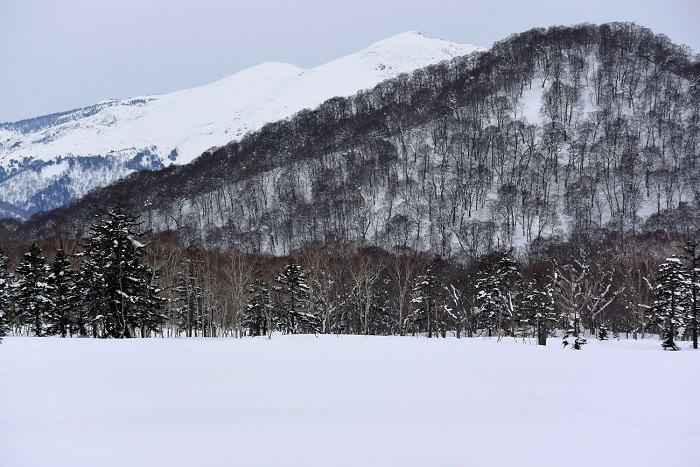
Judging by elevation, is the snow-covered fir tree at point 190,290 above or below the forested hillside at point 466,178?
below

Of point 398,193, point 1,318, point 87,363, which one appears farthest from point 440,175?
point 87,363

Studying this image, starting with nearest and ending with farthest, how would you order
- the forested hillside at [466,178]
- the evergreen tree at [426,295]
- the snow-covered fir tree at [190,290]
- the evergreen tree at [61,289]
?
1. the evergreen tree at [61,289]
2. the evergreen tree at [426,295]
3. the snow-covered fir tree at [190,290]
4. the forested hillside at [466,178]

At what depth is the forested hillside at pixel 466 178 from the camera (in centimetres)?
6675

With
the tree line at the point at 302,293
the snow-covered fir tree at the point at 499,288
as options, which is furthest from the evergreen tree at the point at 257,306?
the snow-covered fir tree at the point at 499,288

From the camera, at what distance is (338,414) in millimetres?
9883

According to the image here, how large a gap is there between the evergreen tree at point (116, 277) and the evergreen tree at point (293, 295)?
13701mm

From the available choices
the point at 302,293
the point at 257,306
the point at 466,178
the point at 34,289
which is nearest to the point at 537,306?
the point at 302,293

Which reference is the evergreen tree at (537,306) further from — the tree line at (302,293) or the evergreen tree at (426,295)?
the evergreen tree at (426,295)

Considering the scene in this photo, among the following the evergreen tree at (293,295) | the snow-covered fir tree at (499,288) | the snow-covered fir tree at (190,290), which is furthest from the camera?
the evergreen tree at (293,295)

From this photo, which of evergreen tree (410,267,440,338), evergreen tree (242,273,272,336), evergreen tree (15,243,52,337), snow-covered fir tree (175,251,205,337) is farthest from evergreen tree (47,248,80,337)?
evergreen tree (410,267,440,338)

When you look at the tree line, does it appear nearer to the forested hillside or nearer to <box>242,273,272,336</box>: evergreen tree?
<box>242,273,272,336</box>: evergreen tree

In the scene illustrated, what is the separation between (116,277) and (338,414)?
28959 mm

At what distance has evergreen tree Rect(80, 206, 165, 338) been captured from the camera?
112 feet

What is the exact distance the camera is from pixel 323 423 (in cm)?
917
